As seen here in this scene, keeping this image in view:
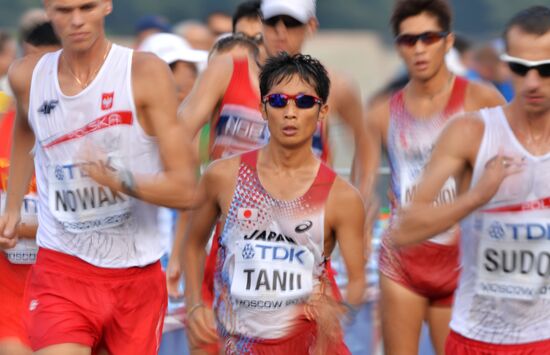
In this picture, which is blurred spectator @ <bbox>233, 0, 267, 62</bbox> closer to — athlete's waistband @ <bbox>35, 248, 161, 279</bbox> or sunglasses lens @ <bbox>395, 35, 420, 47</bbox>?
sunglasses lens @ <bbox>395, 35, 420, 47</bbox>

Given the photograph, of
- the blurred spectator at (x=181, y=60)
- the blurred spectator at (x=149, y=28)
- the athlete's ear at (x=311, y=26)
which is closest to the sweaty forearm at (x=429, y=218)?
the athlete's ear at (x=311, y=26)

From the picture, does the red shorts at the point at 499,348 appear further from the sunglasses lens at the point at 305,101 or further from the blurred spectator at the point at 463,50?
the blurred spectator at the point at 463,50

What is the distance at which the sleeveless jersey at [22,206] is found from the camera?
302 inches

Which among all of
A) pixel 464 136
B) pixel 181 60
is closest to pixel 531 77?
pixel 464 136

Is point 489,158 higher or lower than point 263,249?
higher

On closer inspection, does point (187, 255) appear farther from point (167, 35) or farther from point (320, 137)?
point (167, 35)

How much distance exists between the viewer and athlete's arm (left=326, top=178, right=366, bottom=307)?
20.3ft

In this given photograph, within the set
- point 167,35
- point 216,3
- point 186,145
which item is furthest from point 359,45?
point 186,145

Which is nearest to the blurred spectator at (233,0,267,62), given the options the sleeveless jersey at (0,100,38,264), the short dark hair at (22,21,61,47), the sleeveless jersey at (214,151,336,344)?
the short dark hair at (22,21,61,47)

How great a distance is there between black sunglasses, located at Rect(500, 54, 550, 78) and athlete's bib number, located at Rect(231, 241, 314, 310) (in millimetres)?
1213

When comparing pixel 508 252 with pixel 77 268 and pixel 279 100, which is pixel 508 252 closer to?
pixel 279 100

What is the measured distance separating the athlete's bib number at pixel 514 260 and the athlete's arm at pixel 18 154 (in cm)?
219

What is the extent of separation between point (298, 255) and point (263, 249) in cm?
15

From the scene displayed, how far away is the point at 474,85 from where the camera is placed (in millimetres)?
7738
